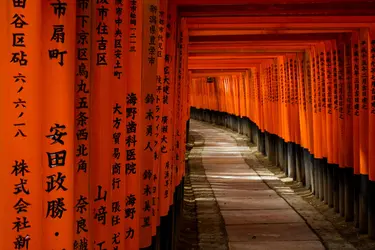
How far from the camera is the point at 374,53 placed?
8.55m

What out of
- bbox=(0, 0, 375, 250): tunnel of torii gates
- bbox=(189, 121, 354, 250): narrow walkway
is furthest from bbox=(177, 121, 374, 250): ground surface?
bbox=(0, 0, 375, 250): tunnel of torii gates

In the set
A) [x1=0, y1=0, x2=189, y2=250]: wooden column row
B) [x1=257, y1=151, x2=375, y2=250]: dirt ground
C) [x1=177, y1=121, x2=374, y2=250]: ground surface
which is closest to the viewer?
[x1=0, y1=0, x2=189, y2=250]: wooden column row

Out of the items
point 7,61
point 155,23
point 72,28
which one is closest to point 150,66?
point 155,23

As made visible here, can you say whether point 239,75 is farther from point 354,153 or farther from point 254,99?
point 354,153

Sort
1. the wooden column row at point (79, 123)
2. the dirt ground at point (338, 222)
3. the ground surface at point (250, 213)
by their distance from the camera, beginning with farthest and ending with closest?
1. the ground surface at point (250, 213)
2. the dirt ground at point (338, 222)
3. the wooden column row at point (79, 123)

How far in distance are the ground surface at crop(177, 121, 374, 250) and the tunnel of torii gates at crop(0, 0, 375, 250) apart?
2.13 ft

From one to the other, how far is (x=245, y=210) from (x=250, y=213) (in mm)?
321

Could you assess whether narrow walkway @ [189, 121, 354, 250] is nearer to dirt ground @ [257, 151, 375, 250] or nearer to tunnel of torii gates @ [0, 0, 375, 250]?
dirt ground @ [257, 151, 375, 250]

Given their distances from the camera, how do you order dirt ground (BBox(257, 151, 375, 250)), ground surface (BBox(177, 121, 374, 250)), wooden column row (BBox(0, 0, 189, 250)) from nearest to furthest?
wooden column row (BBox(0, 0, 189, 250))
dirt ground (BBox(257, 151, 375, 250))
ground surface (BBox(177, 121, 374, 250))

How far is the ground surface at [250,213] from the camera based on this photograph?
909cm

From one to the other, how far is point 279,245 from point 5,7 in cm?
734

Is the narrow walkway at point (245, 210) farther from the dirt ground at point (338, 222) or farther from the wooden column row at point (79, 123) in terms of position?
the wooden column row at point (79, 123)

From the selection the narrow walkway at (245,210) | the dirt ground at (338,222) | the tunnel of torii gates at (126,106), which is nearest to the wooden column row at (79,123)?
the tunnel of torii gates at (126,106)

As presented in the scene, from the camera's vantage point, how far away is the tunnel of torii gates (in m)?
2.43
